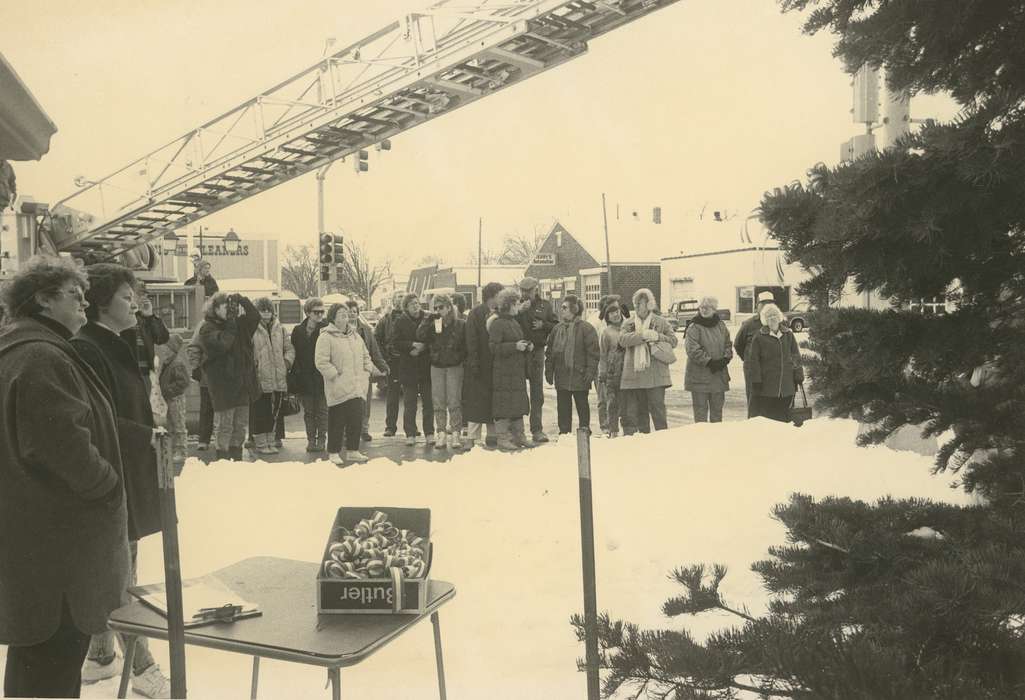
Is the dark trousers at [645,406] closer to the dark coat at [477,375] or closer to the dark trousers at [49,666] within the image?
the dark coat at [477,375]

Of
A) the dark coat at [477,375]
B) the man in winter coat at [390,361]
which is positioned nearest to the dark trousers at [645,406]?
the dark coat at [477,375]

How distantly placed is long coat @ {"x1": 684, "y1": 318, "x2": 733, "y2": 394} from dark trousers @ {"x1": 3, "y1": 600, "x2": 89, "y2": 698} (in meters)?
1.67

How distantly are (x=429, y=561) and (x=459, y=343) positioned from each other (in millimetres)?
1986

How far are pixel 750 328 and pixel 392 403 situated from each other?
4.56 feet

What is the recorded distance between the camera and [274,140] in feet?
6.97

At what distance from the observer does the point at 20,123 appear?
6.79ft

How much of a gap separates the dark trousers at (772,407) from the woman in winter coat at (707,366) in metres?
0.15

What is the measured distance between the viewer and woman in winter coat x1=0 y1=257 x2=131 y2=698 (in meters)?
1.63

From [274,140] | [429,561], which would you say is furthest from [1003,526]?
[274,140]

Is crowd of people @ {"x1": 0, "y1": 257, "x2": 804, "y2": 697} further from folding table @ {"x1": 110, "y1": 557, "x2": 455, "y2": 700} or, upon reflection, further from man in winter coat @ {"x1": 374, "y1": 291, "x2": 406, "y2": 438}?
folding table @ {"x1": 110, "y1": 557, "x2": 455, "y2": 700}

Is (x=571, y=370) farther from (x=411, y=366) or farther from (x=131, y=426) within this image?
(x=131, y=426)

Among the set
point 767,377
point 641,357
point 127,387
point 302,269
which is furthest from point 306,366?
point 641,357

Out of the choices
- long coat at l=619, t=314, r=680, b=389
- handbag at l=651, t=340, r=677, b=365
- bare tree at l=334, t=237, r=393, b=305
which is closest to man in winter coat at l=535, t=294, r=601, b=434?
long coat at l=619, t=314, r=680, b=389

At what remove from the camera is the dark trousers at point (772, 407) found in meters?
2.83
